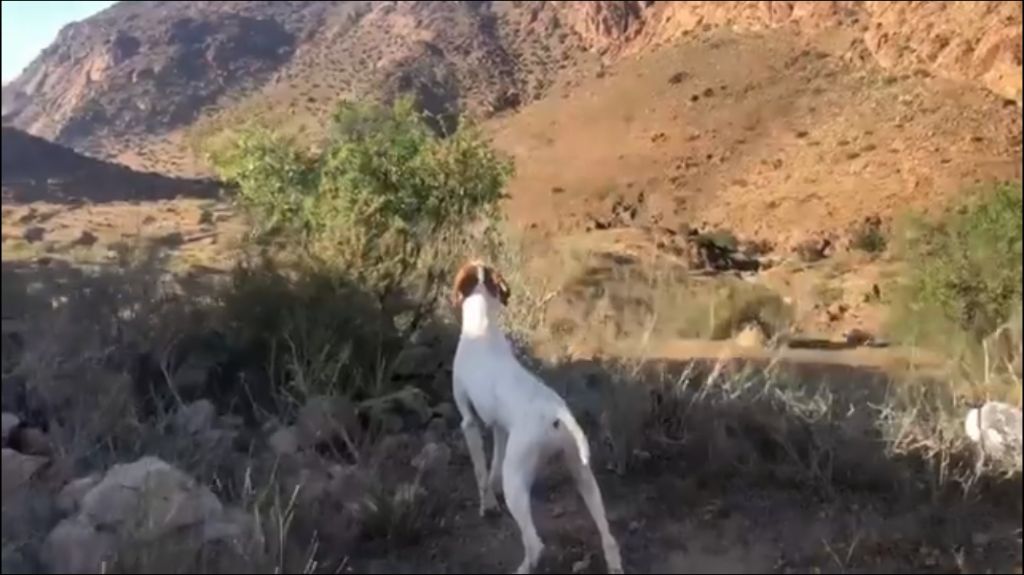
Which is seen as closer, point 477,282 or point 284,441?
point 477,282

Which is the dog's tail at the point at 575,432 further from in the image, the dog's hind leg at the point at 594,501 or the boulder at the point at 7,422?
the boulder at the point at 7,422

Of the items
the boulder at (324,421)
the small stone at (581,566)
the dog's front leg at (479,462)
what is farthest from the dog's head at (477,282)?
the boulder at (324,421)

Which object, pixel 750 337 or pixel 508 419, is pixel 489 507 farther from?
pixel 750 337

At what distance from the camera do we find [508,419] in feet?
22.6

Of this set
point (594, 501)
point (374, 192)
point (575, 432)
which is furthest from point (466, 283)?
point (374, 192)

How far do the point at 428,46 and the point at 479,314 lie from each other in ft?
105

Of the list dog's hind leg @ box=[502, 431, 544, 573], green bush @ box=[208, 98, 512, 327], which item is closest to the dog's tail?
dog's hind leg @ box=[502, 431, 544, 573]

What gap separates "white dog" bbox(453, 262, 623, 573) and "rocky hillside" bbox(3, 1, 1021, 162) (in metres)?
Result: 6.10

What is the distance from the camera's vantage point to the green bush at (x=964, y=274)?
10695 millimetres

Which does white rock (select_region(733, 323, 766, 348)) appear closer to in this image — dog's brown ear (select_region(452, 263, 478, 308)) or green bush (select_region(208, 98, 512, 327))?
green bush (select_region(208, 98, 512, 327))

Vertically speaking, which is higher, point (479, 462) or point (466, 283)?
point (466, 283)

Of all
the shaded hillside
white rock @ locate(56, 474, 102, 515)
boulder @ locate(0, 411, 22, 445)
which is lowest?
white rock @ locate(56, 474, 102, 515)

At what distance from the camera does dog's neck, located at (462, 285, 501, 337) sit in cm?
760

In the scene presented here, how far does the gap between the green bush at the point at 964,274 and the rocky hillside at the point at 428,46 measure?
307cm
